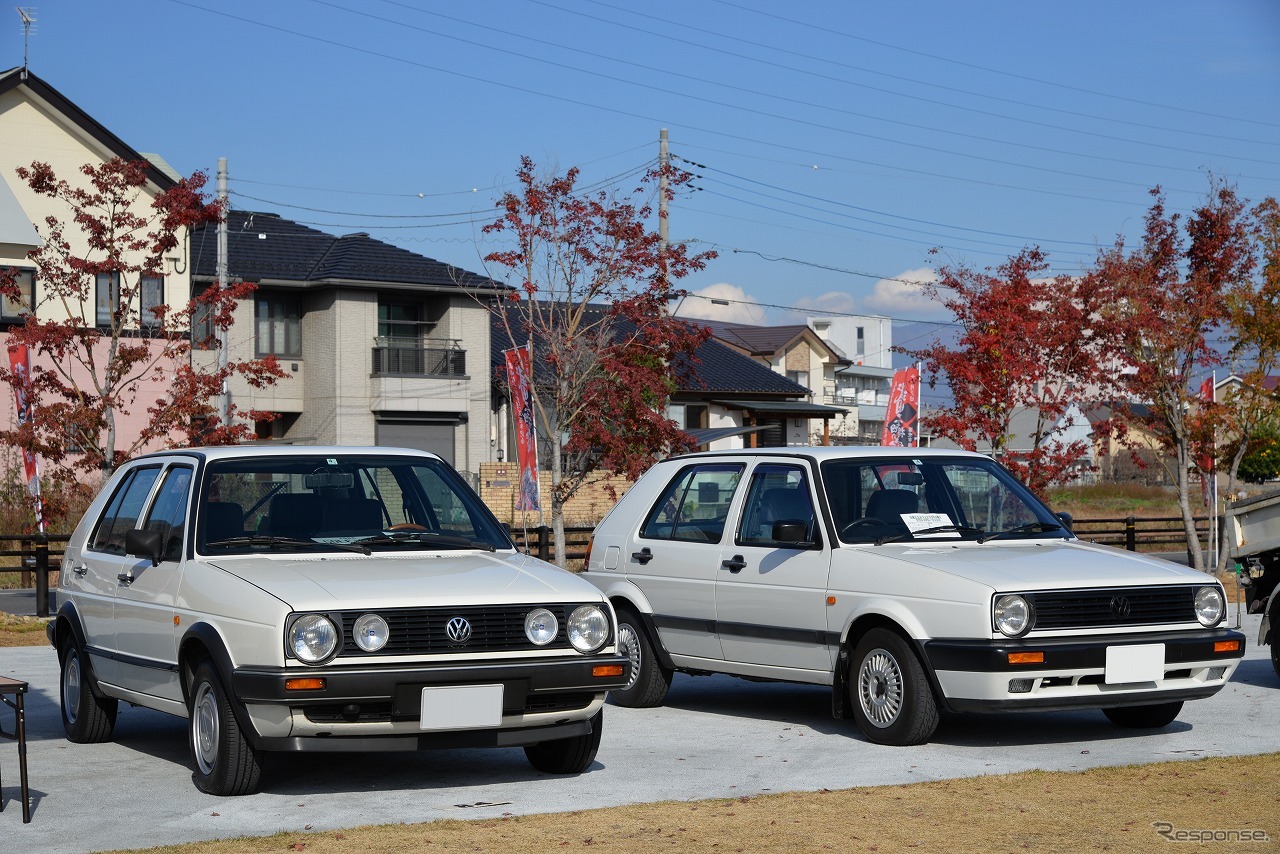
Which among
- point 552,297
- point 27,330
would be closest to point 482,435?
point 552,297

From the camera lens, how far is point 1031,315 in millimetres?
23312

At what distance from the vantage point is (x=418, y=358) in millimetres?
42594

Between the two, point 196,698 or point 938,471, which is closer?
point 196,698

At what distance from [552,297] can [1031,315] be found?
725cm

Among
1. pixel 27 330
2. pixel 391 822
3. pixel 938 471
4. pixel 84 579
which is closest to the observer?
pixel 391 822

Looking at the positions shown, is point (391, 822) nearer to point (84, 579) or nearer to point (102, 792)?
point (102, 792)

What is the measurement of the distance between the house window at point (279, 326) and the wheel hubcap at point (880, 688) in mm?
34302

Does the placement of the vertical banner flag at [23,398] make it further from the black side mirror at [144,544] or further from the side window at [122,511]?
the black side mirror at [144,544]

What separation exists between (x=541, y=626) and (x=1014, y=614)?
270 cm

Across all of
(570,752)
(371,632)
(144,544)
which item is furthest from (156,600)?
(570,752)

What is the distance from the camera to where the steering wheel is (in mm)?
9531

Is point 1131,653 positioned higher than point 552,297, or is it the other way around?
point 552,297

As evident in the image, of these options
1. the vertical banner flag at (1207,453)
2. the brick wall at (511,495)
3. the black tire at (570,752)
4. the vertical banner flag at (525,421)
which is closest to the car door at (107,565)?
the black tire at (570,752)

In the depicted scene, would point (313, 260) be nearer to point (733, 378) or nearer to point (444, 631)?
point (733, 378)
